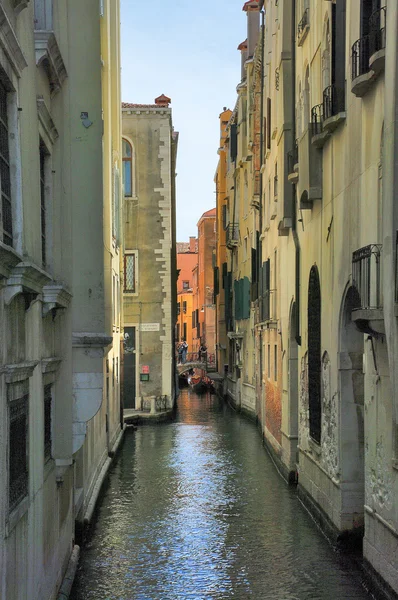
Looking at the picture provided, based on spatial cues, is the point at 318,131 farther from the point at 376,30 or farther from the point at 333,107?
the point at 376,30

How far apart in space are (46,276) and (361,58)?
4.79 metres

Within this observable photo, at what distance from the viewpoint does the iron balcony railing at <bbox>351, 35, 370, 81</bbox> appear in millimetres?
10578

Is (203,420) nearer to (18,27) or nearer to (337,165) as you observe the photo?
(337,165)

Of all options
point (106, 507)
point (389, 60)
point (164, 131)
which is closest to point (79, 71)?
point (389, 60)

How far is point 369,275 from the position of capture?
9852 millimetres

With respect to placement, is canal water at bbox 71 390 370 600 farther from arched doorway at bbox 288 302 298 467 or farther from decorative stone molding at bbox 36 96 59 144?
decorative stone molding at bbox 36 96 59 144

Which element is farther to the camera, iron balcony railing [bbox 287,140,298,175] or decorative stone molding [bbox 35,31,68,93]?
iron balcony railing [bbox 287,140,298,175]

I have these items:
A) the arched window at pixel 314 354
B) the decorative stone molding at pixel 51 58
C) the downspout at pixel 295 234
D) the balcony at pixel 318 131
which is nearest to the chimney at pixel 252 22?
the downspout at pixel 295 234

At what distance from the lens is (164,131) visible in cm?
3422

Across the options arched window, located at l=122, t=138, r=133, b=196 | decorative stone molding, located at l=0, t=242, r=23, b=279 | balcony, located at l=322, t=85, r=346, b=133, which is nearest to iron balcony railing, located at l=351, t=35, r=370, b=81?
balcony, located at l=322, t=85, r=346, b=133

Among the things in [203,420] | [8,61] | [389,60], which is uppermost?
[389,60]

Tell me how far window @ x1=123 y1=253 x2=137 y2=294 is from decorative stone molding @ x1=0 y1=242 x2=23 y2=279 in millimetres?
27816

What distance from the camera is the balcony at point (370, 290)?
31.0 feet

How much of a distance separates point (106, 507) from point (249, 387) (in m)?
19.1
